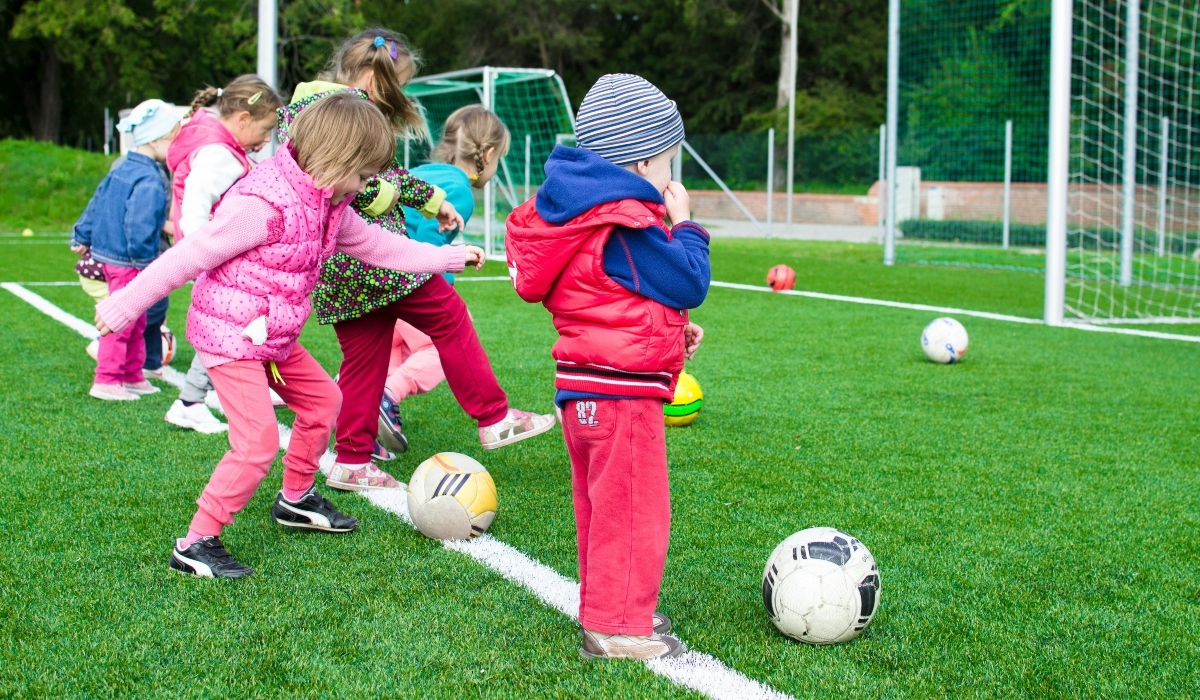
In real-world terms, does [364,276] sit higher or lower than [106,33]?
lower

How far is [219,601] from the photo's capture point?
3.19 m

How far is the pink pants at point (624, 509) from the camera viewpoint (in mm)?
2742

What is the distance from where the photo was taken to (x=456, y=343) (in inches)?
181

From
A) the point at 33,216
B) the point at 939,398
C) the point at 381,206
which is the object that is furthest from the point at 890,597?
the point at 33,216

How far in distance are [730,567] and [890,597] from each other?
0.51 m

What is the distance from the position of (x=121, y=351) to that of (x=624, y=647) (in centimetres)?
438

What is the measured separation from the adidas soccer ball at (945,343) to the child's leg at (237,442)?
5.21 m

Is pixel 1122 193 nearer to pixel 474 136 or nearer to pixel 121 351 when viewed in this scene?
pixel 474 136

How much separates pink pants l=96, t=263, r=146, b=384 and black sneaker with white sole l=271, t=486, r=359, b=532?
264cm

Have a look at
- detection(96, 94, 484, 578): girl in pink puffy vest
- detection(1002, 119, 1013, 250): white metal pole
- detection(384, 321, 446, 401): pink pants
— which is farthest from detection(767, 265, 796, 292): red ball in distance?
detection(96, 94, 484, 578): girl in pink puffy vest

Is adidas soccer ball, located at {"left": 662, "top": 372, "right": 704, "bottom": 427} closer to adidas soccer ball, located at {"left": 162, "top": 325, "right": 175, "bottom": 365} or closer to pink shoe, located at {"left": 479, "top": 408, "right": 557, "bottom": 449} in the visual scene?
pink shoe, located at {"left": 479, "top": 408, "right": 557, "bottom": 449}

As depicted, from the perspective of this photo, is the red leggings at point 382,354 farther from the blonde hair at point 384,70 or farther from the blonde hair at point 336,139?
the blonde hair at point 336,139

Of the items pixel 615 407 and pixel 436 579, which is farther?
pixel 436 579

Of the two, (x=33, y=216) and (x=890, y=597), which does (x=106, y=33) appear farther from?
(x=890, y=597)
